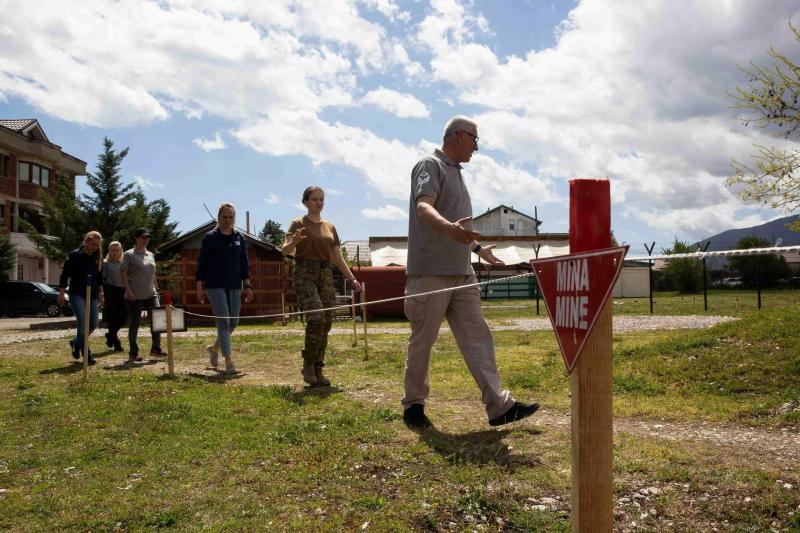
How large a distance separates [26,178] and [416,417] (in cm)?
4482

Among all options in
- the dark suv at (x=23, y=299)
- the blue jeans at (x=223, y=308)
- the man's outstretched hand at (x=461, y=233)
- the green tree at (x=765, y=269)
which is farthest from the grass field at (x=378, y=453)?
the green tree at (x=765, y=269)

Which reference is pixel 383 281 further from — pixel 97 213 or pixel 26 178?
pixel 26 178

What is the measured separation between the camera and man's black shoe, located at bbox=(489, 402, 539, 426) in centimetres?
432

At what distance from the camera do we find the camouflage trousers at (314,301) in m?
6.42

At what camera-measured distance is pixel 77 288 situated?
9.03 m

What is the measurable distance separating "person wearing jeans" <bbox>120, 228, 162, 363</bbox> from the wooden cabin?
1277cm

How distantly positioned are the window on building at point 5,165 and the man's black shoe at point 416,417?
4302cm

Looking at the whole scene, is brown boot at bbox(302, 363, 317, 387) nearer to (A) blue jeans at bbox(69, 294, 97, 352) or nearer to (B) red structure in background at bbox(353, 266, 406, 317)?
(A) blue jeans at bbox(69, 294, 97, 352)

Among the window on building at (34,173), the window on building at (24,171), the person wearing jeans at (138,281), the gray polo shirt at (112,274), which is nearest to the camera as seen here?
the person wearing jeans at (138,281)

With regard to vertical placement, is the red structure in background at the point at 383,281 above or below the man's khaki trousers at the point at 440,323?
above

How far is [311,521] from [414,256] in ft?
7.09

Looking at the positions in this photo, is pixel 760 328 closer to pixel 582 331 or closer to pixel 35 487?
pixel 582 331

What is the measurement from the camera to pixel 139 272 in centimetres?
940

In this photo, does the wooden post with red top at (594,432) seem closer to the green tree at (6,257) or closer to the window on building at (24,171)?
the green tree at (6,257)
